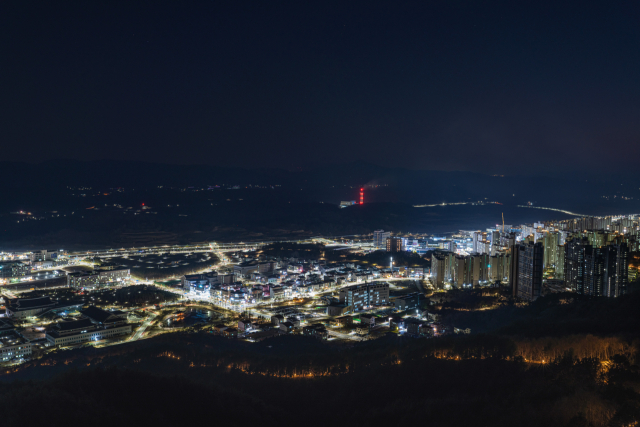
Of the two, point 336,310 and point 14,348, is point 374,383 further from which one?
point 14,348

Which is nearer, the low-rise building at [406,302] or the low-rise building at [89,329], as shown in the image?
the low-rise building at [89,329]

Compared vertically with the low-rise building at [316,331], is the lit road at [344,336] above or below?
below

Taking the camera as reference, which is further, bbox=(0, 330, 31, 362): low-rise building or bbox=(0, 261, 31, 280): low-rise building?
bbox=(0, 261, 31, 280): low-rise building

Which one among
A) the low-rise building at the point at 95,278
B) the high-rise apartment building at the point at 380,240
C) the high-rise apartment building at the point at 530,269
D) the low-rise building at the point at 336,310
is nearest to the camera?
the low-rise building at the point at 336,310

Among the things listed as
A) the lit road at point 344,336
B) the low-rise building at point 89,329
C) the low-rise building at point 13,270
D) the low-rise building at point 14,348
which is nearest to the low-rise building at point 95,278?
the low-rise building at point 13,270

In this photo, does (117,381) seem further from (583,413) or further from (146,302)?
(146,302)

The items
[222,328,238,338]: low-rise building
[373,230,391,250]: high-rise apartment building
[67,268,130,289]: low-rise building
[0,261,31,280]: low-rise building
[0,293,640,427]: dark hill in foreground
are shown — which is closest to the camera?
[0,293,640,427]: dark hill in foreground

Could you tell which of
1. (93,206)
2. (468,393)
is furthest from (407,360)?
(93,206)

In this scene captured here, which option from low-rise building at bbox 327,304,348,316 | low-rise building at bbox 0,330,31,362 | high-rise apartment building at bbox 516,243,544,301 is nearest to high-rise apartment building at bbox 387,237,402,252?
high-rise apartment building at bbox 516,243,544,301

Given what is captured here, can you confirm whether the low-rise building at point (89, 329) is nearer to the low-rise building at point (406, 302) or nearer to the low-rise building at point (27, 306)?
the low-rise building at point (27, 306)

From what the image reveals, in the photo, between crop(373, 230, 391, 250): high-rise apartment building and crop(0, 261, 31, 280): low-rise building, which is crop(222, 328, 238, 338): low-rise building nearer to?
crop(0, 261, 31, 280): low-rise building

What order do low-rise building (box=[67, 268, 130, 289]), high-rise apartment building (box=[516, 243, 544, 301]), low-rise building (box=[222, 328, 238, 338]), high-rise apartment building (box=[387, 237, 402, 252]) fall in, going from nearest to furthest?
1. low-rise building (box=[222, 328, 238, 338])
2. high-rise apartment building (box=[516, 243, 544, 301])
3. low-rise building (box=[67, 268, 130, 289])
4. high-rise apartment building (box=[387, 237, 402, 252])
